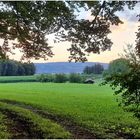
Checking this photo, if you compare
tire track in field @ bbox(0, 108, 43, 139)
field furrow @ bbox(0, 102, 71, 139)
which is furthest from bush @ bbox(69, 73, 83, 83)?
field furrow @ bbox(0, 102, 71, 139)

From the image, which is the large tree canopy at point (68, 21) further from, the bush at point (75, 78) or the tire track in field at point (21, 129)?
the bush at point (75, 78)

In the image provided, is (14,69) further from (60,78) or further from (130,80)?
(130,80)

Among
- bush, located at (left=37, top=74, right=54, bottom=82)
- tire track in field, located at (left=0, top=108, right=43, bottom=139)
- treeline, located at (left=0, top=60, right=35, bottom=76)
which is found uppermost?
treeline, located at (left=0, top=60, right=35, bottom=76)

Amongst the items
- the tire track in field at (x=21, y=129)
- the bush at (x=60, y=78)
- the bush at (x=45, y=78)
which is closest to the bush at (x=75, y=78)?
the bush at (x=60, y=78)

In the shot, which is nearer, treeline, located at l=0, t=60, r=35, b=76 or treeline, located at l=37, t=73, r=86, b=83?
treeline, located at l=0, t=60, r=35, b=76

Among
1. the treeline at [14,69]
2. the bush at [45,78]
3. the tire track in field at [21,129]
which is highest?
the treeline at [14,69]

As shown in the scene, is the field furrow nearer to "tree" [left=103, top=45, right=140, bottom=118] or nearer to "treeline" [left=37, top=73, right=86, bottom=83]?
"tree" [left=103, top=45, right=140, bottom=118]

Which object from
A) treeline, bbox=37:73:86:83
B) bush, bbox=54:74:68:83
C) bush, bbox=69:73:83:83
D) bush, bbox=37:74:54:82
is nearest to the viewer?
bush, bbox=37:74:54:82

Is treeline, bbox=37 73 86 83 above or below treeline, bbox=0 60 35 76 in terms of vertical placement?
below

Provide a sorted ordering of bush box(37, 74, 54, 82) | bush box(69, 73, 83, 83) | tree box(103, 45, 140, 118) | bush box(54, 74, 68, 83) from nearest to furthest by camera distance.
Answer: tree box(103, 45, 140, 118), bush box(37, 74, 54, 82), bush box(54, 74, 68, 83), bush box(69, 73, 83, 83)

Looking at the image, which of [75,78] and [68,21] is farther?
[75,78]

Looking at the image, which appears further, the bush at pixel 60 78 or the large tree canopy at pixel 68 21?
the bush at pixel 60 78

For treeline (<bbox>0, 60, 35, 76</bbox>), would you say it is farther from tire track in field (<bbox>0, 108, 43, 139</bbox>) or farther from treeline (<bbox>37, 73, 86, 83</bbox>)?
tire track in field (<bbox>0, 108, 43, 139</bbox>)

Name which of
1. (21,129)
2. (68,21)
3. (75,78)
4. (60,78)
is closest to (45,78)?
(60,78)
